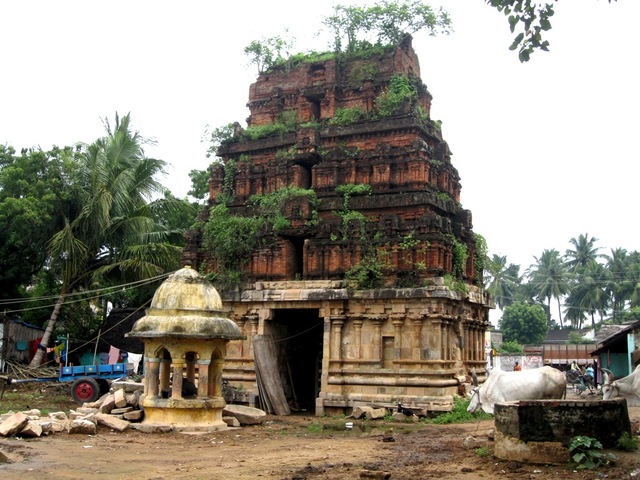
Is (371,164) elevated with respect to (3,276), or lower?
elevated

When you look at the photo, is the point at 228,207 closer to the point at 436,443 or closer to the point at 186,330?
the point at 186,330

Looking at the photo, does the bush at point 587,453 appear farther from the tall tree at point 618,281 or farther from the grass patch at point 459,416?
the tall tree at point 618,281

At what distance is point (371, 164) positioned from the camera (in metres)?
22.3

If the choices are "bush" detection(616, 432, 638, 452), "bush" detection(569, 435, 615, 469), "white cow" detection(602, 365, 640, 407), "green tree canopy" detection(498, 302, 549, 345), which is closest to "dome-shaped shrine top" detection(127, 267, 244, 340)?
"white cow" detection(602, 365, 640, 407)

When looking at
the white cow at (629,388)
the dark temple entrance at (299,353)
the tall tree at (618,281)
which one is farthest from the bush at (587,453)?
the tall tree at (618,281)

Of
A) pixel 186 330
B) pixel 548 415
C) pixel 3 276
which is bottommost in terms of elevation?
pixel 548 415

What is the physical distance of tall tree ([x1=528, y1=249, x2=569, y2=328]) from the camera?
2798 inches

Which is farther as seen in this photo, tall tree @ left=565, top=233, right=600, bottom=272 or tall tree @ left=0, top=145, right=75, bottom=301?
tall tree @ left=565, top=233, right=600, bottom=272

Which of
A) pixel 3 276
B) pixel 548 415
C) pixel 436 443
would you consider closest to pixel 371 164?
pixel 436 443

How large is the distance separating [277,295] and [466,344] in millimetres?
6504

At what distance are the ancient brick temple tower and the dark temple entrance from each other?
2.4 inches

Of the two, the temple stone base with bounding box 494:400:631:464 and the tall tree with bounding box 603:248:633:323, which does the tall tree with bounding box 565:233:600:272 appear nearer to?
the tall tree with bounding box 603:248:633:323

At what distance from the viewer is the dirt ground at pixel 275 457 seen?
9.81 metres

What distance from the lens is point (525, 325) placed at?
64.2 meters
